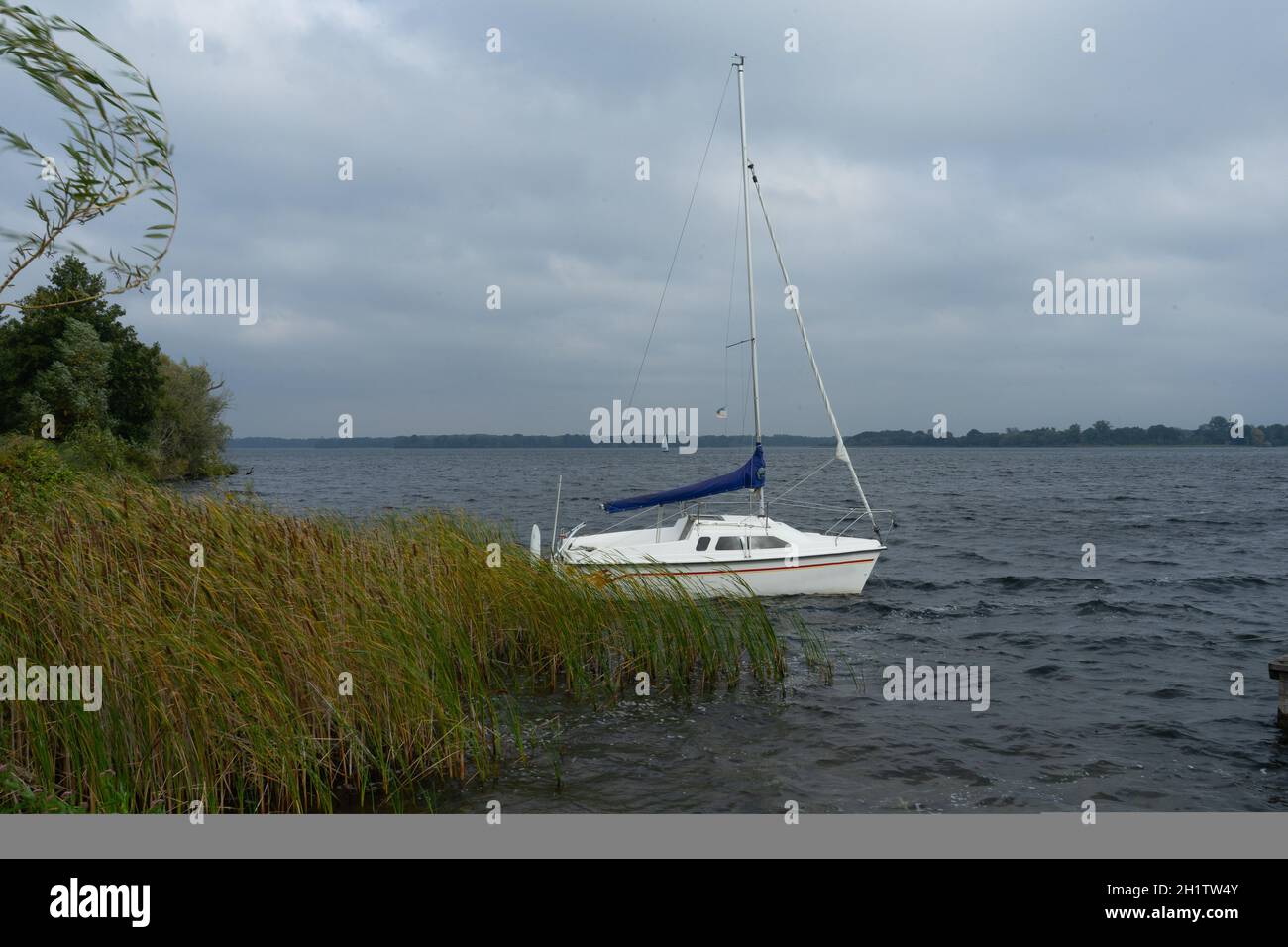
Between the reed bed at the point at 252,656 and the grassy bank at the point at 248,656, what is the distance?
2cm

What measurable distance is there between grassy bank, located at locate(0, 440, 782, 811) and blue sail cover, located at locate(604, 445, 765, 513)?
6465 millimetres

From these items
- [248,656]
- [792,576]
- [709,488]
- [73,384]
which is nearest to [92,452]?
[73,384]

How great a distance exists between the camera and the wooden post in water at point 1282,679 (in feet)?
32.5

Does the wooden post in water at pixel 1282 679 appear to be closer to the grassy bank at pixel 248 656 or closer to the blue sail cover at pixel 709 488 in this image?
the grassy bank at pixel 248 656

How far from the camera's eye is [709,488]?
17594 millimetres

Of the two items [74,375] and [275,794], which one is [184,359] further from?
[275,794]

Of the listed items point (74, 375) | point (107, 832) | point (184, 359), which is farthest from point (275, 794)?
point (184, 359)

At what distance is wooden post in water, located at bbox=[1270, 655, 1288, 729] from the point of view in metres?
9.91

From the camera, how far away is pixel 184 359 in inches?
2633

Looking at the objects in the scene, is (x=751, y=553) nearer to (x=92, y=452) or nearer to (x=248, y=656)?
(x=248, y=656)

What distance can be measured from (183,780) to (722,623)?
7.17 m

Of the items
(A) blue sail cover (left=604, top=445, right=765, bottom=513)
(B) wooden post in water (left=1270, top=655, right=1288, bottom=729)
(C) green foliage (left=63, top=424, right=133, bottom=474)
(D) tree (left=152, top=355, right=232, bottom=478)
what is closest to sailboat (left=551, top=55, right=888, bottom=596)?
(A) blue sail cover (left=604, top=445, right=765, bottom=513)

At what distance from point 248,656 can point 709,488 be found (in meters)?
12.0

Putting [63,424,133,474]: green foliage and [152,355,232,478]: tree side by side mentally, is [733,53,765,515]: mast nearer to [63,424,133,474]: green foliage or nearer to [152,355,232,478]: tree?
[63,424,133,474]: green foliage
